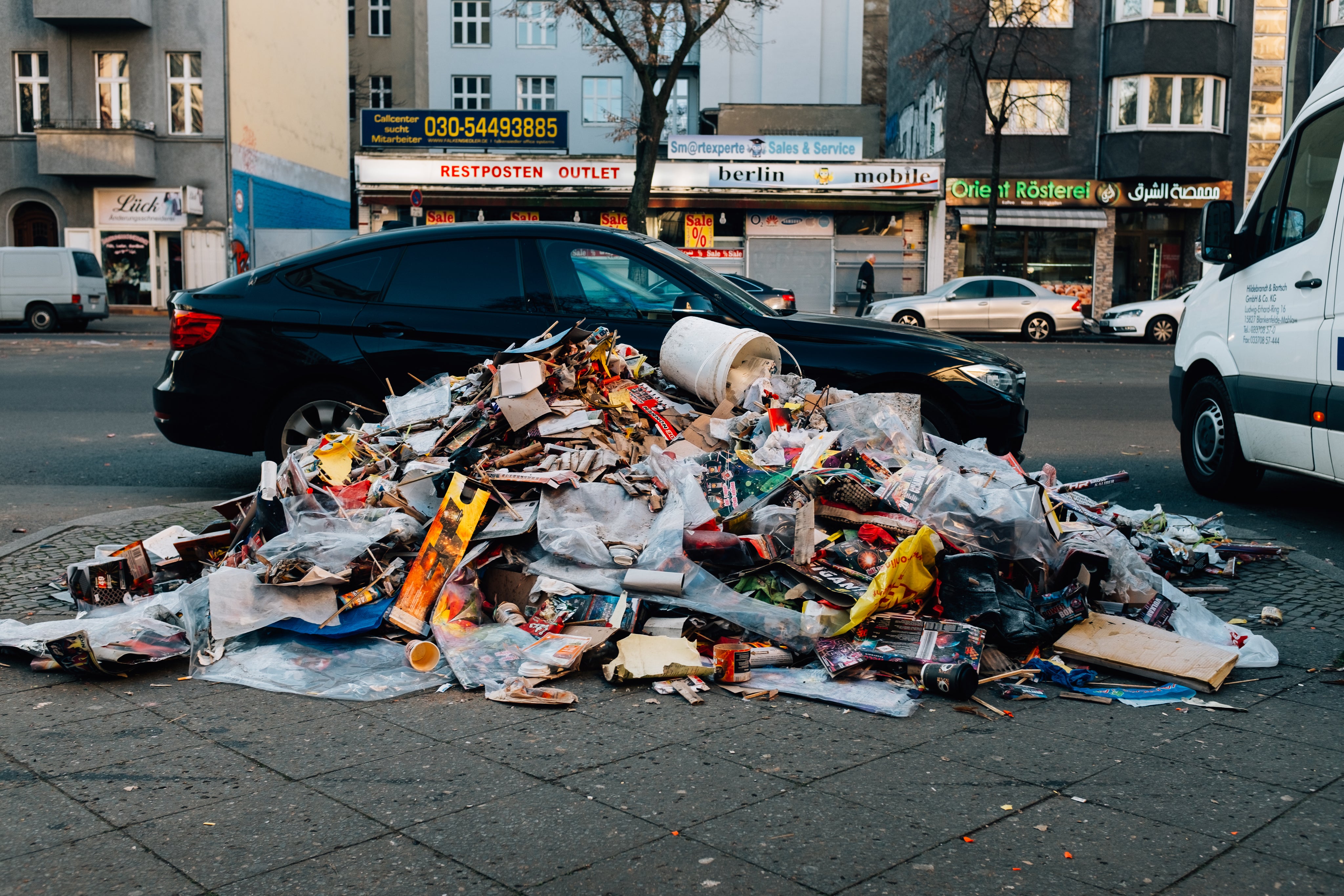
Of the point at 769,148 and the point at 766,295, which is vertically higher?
the point at 769,148

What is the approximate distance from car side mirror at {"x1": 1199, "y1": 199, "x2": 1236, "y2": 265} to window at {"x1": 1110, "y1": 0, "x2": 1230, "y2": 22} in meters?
27.3

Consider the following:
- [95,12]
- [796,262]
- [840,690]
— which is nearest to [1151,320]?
[796,262]

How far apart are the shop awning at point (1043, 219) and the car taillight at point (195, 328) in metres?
27.7

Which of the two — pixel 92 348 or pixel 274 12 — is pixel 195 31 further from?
pixel 92 348

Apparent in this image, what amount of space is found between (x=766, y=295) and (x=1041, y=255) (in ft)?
84.5

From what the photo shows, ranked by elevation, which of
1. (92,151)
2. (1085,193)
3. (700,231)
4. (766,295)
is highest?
(92,151)

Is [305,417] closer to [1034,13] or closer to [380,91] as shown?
[1034,13]

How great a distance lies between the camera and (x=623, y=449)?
5504mm

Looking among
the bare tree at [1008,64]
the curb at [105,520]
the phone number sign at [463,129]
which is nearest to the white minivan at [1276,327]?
the curb at [105,520]

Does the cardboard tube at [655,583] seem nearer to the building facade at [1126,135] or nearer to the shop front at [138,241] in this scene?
the building facade at [1126,135]

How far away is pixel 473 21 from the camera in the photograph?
4759cm

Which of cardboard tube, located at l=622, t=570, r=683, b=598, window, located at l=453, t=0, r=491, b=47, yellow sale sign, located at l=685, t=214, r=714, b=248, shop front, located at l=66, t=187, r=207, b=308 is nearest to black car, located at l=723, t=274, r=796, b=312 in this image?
cardboard tube, located at l=622, t=570, r=683, b=598

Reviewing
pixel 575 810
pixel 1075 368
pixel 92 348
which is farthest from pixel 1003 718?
pixel 92 348

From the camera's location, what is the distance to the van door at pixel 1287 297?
20.5 ft
